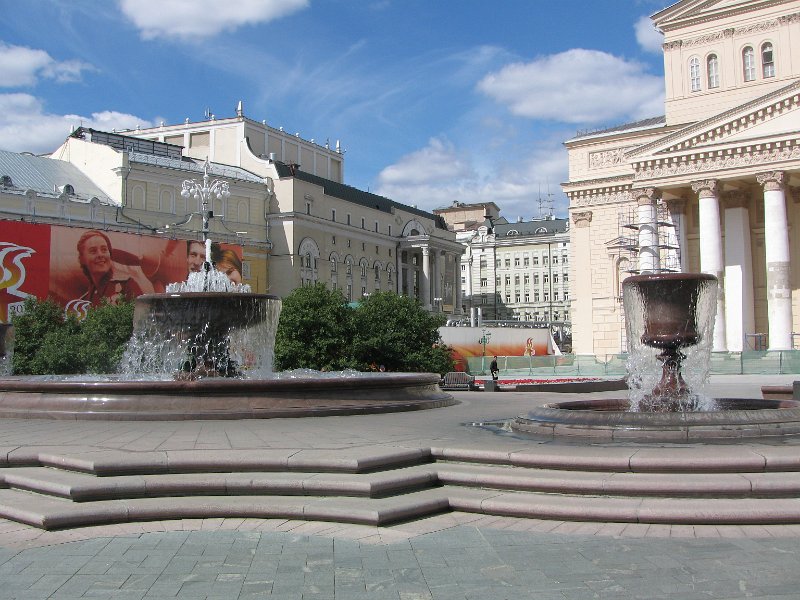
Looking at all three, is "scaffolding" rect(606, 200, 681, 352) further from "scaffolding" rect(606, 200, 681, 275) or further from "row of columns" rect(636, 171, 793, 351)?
"row of columns" rect(636, 171, 793, 351)

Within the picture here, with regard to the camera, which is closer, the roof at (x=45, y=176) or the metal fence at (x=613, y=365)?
the metal fence at (x=613, y=365)

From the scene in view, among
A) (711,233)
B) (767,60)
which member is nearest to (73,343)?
(711,233)

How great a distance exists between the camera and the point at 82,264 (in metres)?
49.5

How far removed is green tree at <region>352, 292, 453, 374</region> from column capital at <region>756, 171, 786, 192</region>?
17.6m

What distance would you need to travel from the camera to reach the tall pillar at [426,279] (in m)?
88.1

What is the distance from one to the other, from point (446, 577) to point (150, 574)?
6.34ft

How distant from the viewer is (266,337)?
1537 centimetres

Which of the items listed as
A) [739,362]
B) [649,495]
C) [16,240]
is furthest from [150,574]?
[16,240]

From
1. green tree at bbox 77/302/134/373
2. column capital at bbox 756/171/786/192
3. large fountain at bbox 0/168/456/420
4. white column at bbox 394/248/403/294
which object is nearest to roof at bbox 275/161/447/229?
white column at bbox 394/248/403/294

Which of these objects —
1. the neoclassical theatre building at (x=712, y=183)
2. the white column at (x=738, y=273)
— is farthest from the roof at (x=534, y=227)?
the white column at (x=738, y=273)

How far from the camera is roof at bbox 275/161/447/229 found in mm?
73125

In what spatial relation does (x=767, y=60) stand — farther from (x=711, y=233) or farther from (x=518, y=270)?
(x=518, y=270)

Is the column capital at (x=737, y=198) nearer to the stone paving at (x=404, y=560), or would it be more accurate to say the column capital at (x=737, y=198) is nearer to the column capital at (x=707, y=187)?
the column capital at (x=707, y=187)

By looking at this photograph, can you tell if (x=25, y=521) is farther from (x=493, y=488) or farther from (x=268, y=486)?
(x=493, y=488)
